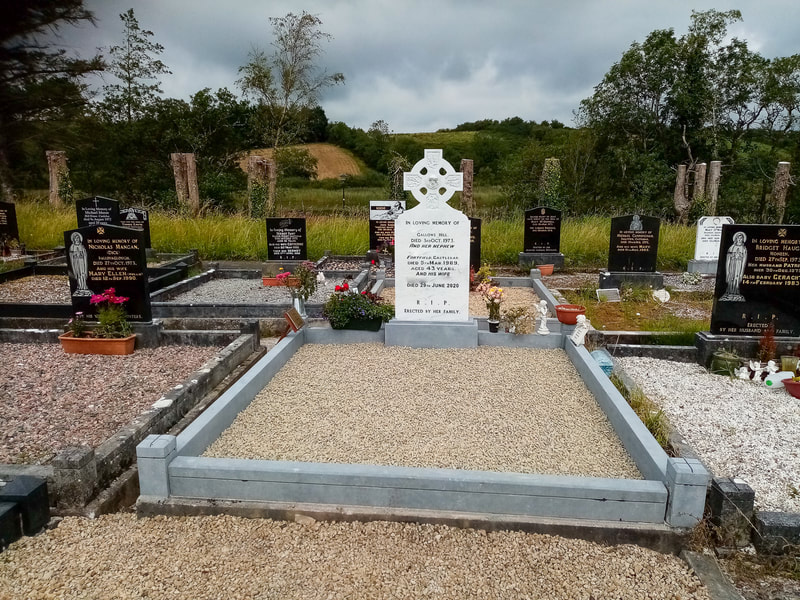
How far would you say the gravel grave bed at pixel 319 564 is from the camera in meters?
2.78

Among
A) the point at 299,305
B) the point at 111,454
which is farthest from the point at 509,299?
the point at 111,454

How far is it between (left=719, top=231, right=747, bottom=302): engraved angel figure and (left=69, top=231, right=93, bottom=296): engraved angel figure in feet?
23.8

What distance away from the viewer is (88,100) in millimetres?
23750

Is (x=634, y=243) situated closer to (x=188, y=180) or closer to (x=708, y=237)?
(x=708, y=237)

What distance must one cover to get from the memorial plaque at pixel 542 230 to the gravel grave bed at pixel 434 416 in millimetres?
6456

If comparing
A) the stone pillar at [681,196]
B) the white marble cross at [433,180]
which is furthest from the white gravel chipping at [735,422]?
the stone pillar at [681,196]

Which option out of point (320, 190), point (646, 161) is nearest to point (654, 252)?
point (646, 161)

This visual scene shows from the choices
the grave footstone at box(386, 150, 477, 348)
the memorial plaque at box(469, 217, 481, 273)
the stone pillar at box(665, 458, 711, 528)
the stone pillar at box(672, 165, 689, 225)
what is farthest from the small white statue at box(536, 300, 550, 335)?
the stone pillar at box(672, 165, 689, 225)

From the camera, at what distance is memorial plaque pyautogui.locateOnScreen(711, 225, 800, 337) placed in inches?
234

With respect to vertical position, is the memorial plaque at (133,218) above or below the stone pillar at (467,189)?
below

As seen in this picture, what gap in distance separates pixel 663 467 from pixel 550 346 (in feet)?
10.3

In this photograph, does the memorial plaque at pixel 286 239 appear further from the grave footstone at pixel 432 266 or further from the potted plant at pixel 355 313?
the grave footstone at pixel 432 266

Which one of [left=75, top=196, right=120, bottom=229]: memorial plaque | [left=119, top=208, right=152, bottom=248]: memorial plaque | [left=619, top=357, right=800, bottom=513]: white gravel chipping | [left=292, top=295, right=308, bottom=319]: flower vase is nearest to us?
[left=619, top=357, right=800, bottom=513]: white gravel chipping

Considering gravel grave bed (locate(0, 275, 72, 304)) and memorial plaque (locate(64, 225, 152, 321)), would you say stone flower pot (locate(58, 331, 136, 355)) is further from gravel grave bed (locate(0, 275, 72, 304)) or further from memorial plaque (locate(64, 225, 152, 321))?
gravel grave bed (locate(0, 275, 72, 304))
